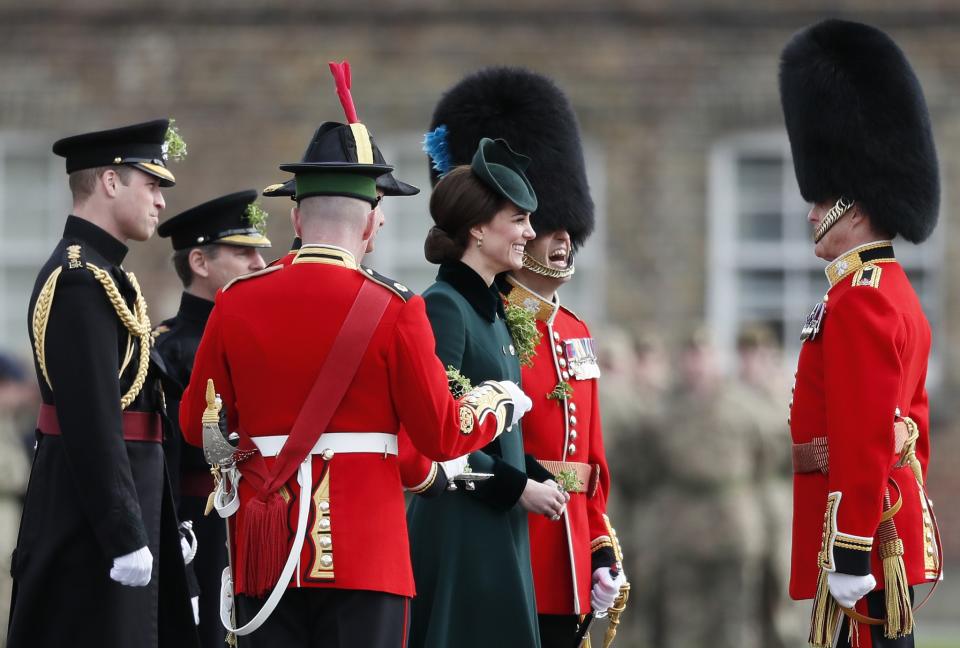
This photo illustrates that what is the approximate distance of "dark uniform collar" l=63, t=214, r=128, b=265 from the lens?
5516 mm

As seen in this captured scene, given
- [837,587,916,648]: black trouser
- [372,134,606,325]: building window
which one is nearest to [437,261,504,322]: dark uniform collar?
[837,587,916,648]: black trouser

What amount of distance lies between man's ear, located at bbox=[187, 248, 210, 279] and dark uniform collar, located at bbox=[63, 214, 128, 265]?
3.98 ft

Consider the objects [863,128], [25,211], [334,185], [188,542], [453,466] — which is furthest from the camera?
[25,211]

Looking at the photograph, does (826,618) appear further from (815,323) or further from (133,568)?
(133,568)

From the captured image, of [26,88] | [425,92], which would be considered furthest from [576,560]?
[26,88]

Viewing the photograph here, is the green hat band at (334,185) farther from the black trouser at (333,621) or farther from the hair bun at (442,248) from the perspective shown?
the black trouser at (333,621)

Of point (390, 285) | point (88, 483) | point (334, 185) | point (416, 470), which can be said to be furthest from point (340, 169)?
point (88, 483)

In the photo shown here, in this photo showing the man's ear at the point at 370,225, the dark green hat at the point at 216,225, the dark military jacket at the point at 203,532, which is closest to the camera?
the man's ear at the point at 370,225

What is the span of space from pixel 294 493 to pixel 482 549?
31.8 inches

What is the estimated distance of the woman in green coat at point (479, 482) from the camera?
539 centimetres

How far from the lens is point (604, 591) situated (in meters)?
5.82

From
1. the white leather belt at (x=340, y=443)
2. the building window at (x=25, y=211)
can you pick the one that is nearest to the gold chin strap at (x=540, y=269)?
the white leather belt at (x=340, y=443)

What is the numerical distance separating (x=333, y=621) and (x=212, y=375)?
0.73 meters

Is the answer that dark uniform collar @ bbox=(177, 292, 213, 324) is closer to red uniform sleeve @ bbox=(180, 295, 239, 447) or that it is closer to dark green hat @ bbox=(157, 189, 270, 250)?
dark green hat @ bbox=(157, 189, 270, 250)
